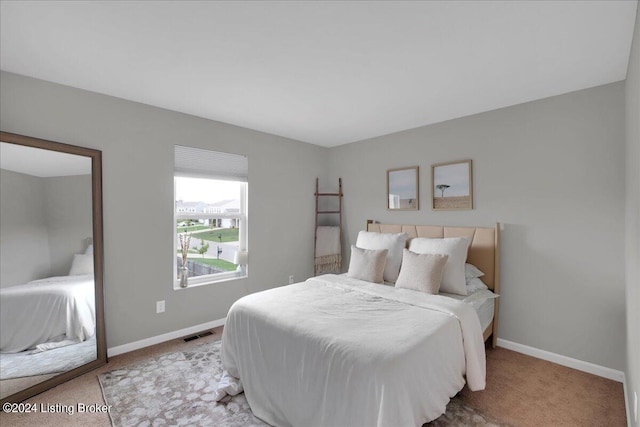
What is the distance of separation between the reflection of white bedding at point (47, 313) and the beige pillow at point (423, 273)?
9.18 feet

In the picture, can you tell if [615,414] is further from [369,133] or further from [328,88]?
[369,133]

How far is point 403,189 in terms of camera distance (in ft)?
12.7

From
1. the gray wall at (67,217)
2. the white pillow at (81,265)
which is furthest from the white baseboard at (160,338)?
the gray wall at (67,217)

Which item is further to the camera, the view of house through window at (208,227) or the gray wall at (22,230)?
the view of house through window at (208,227)

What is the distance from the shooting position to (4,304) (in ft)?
6.98

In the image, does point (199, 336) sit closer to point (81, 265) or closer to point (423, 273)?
point (81, 265)

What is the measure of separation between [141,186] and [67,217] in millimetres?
674

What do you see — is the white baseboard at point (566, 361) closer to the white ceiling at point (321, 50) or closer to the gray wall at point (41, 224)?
the white ceiling at point (321, 50)

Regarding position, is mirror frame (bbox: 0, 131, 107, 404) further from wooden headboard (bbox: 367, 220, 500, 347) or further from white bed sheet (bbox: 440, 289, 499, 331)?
wooden headboard (bbox: 367, 220, 500, 347)

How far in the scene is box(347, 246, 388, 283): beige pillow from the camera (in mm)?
3074

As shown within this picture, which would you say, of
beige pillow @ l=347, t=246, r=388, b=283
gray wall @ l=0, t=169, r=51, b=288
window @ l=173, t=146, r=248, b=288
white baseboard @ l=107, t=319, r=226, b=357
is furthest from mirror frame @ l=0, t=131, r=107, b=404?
beige pillow @ l=347, t=246, r=388, b=283

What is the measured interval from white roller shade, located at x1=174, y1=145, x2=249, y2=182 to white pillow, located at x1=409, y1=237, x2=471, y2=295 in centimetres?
234

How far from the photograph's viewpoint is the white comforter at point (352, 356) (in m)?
1.50

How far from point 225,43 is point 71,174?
179 centimetres
